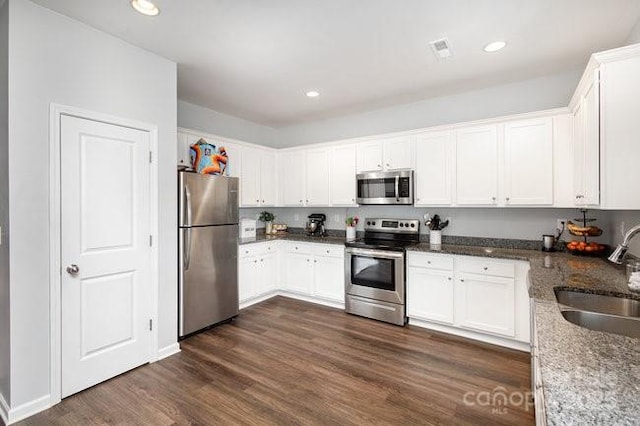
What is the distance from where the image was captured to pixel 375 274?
3.76m

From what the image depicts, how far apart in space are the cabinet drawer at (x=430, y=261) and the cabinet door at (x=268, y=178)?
241 cm

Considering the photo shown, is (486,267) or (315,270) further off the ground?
(486,267)

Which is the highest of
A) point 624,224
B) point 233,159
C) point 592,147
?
point 233,159

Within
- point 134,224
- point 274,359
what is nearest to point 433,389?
point 274,359

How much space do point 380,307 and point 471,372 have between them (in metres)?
1.27

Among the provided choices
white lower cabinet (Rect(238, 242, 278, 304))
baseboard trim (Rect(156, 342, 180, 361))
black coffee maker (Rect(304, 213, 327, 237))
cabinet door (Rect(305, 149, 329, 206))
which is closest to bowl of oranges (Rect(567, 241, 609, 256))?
cabinet door (Rect(305, 149, 329, 206))

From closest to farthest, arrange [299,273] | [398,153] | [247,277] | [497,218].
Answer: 1. [497,218]
2. [398,153]
3. [247,277]
4. [299,273]

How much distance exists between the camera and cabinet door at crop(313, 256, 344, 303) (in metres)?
4.11

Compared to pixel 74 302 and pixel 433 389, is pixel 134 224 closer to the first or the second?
pixel 74 302

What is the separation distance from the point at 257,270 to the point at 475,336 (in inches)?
109

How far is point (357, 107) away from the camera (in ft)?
14.3

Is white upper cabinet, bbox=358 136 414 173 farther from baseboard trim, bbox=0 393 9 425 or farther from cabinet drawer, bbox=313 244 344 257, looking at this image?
baseboard trim, bbox=0 393 9 425

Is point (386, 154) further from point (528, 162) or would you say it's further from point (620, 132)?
point (620, 132)

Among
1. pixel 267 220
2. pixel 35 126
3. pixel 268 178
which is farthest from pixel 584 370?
pixel 267 220
